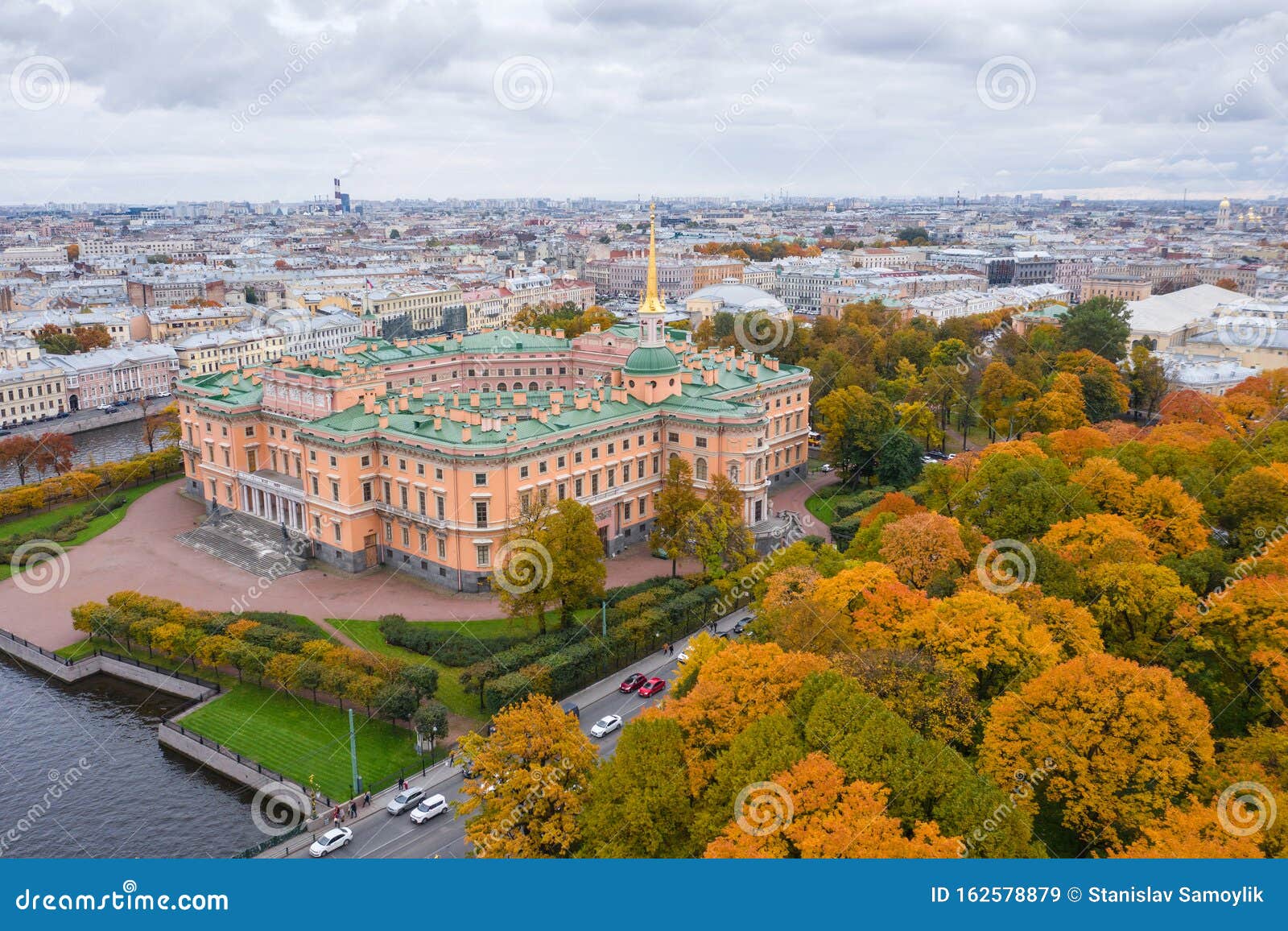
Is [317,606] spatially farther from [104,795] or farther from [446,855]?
[446,855]

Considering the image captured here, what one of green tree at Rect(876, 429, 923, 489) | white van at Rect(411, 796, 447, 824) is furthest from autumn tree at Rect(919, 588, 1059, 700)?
green tree at Rect(876, 429, 923, 489)

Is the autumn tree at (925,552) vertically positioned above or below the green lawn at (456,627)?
above

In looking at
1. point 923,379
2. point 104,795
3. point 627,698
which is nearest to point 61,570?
point 104,795

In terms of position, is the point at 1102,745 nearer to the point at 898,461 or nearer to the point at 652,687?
the point at 652,687

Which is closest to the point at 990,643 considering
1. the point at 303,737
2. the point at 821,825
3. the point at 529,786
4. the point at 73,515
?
the point at 821,825

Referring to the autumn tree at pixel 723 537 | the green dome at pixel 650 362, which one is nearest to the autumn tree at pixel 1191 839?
the autumn tree at pixel 723 537

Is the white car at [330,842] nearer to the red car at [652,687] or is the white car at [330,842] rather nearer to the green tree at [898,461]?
the red car at [652,687]
